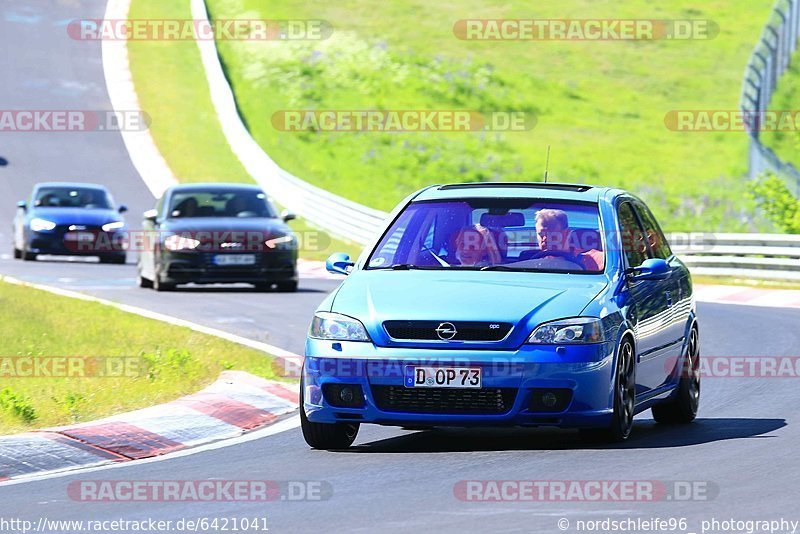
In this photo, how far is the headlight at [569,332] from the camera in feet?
32.1

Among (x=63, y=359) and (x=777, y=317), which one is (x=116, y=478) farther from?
(x=777, y=317)

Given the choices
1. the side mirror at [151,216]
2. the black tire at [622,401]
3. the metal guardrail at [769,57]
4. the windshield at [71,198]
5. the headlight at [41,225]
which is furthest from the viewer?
the metal guardrail at [769,57]

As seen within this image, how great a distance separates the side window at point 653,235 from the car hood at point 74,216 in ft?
63.6

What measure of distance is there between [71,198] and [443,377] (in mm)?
22830

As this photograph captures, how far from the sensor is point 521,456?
389 inches

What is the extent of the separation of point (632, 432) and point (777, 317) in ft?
34.1

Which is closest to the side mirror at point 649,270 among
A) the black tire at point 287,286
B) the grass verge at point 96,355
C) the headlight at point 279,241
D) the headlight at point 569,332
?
the headlight at point 569,332

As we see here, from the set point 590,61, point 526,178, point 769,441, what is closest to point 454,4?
point 590,61

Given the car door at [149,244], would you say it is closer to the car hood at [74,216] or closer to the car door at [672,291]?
the car hood at [74,216]

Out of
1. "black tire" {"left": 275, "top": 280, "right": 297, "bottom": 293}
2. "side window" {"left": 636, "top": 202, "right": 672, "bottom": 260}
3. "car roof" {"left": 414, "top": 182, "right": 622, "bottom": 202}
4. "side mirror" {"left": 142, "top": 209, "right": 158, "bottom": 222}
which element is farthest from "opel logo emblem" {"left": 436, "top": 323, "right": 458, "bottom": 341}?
"side mirror" {"left": 142, "top": 209, "right": 158, "bottom": 222}

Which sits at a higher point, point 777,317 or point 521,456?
point 521,456

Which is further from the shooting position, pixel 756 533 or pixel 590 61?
pixel 590 61

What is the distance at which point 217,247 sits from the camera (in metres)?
23.5

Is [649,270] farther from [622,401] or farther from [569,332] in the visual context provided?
[569,332]
